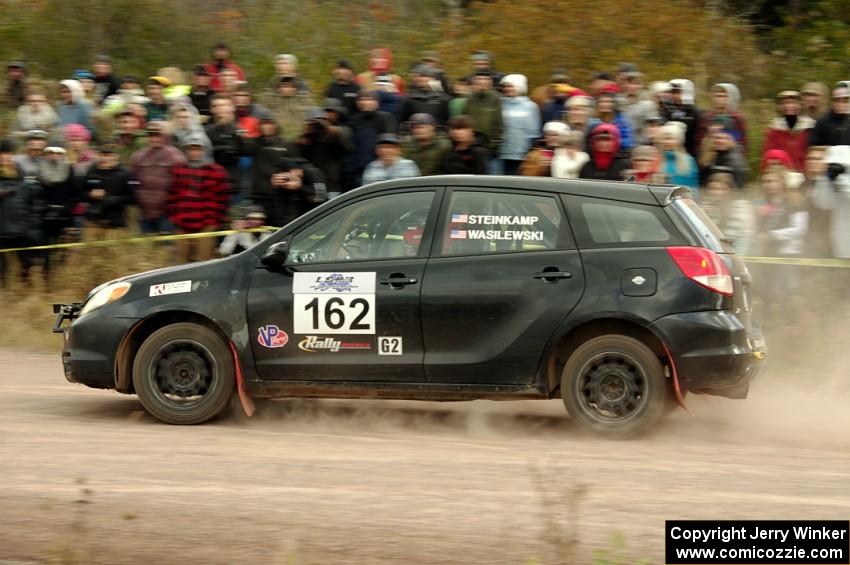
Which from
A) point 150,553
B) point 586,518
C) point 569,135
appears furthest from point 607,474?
point 569,135

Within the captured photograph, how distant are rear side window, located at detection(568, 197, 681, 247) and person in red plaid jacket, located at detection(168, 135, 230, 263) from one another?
215 inches

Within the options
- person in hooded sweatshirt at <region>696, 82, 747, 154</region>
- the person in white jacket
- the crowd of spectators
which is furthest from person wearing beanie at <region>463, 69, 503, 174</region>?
the person in white jacket

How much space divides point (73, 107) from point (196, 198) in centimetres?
318

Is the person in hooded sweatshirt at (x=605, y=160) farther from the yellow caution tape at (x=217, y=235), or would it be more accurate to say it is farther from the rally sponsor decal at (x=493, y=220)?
the rally sponsor decal at (x=493, y=220)

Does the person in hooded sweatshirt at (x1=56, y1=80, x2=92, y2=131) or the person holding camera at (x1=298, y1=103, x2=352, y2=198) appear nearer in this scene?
the person holding camera at (x1=298, y1=103, x2=352, y2=198)

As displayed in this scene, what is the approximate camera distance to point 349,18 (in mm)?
24391

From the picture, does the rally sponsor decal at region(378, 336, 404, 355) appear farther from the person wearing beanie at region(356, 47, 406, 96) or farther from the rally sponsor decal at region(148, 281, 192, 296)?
the person wearing beanie at region(356, 47, 406, 96)

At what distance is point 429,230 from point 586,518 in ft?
9.48

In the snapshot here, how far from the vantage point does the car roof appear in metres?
8.77

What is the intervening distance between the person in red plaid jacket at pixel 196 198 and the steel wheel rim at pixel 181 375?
423 centimetres

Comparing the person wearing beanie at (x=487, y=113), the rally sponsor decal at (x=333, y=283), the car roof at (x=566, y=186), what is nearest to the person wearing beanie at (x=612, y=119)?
the person wearing beanie at (x=487, y=113)

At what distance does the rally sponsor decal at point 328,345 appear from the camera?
886cm

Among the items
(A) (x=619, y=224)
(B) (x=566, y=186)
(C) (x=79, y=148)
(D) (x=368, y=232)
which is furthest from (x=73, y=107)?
(A) (x=619, y=224)

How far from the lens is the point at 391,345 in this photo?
28.9ft
